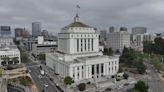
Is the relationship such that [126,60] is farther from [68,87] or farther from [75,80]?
[68,87]

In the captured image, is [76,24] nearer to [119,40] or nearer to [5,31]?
[119,40]

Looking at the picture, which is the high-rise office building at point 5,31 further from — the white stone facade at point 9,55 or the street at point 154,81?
the street at point 154,81

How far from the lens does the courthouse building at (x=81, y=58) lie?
2037 inches

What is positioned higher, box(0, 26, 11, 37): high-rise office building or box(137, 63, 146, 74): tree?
box(0, 26, 11, 37): high-rise office building

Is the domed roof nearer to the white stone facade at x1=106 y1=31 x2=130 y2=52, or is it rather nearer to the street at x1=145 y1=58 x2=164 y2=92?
the street at x1=145 y1=58 x2=164 y2=92

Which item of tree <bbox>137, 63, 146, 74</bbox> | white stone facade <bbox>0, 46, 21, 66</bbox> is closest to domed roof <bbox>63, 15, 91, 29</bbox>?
tree <bbox>137, 63, 146, 74</bbox>

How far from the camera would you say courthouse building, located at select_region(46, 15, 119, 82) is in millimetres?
51750

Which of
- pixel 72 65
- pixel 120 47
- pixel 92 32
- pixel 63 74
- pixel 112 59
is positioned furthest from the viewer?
pixel 120 47

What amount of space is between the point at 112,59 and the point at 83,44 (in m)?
10.9

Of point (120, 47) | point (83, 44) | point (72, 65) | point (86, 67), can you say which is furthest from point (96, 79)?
point (120, 47)

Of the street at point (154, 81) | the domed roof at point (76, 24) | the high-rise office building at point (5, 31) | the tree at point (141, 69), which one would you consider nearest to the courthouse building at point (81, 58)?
the domed roof at point (76, 24)

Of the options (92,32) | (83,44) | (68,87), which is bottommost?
(68,87)

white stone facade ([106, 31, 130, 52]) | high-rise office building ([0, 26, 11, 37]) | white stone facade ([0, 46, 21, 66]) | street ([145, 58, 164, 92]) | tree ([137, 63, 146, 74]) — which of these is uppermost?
high-rise office building ([0, 26, 11, 37])

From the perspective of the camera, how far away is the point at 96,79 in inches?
2068
